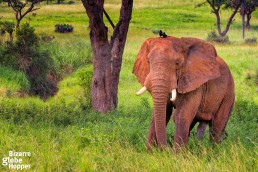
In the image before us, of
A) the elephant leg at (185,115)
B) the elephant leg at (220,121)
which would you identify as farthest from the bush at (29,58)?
the elephant leg at (185,115)

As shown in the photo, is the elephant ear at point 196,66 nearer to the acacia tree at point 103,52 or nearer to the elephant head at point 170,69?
the elephant head at point 170,69

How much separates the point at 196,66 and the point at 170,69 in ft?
2.18

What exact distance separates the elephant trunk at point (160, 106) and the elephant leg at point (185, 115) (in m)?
0.42

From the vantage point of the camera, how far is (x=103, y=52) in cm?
1422

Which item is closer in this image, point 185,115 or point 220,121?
point 185,115

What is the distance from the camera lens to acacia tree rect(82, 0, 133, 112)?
45.6ft

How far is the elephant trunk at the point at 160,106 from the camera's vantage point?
8.82 metres

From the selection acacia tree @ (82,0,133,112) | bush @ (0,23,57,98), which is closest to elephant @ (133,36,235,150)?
acacia tree @ (82,0,133,112)

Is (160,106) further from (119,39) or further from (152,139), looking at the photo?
(119,39)

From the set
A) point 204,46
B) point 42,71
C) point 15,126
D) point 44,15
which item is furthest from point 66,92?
point 44,15

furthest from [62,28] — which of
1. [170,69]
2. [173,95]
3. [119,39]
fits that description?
[173,95]

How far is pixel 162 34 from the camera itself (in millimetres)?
9594

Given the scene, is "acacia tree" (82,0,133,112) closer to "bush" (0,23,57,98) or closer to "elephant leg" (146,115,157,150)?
"elephant leg" (146,115,157,150)

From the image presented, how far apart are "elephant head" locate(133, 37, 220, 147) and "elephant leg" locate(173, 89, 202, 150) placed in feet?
0.92
